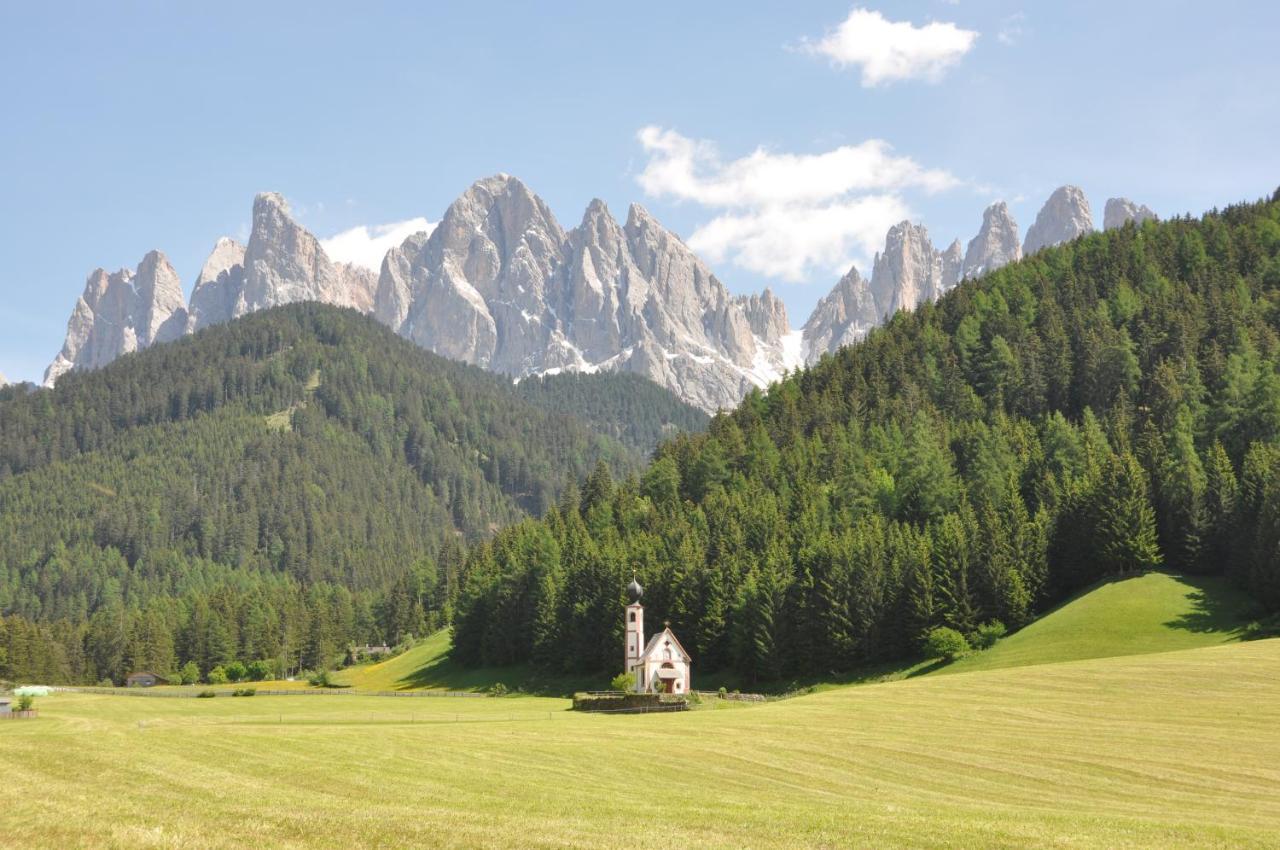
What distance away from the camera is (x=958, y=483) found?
112 metres

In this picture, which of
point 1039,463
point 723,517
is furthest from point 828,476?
point 1039,463

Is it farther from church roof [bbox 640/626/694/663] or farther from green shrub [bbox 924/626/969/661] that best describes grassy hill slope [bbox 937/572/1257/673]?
church roof [bbox 640/626/694/663]

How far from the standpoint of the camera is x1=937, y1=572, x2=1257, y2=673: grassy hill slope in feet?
245

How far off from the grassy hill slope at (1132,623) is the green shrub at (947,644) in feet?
4.77

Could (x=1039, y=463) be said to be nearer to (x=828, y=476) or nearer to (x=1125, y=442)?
(x=1125, y=442)

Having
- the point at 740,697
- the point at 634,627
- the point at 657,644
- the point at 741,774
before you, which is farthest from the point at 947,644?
the point at 741,774

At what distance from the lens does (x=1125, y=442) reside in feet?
357

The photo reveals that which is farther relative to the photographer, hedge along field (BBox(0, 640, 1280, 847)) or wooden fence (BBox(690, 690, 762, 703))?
wooden fence (BBox(690, 690, 762, 703))

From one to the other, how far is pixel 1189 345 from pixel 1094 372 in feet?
36.6

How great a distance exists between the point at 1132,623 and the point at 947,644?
42.5 feet

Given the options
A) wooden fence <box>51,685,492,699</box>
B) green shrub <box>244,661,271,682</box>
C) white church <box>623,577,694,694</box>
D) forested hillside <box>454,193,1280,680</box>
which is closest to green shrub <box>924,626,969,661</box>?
forested hillside <box>454,193,1280,680</box>

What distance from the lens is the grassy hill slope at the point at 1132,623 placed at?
74812 mm

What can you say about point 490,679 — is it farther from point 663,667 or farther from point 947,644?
point 947,644

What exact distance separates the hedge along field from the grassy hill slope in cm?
1067
